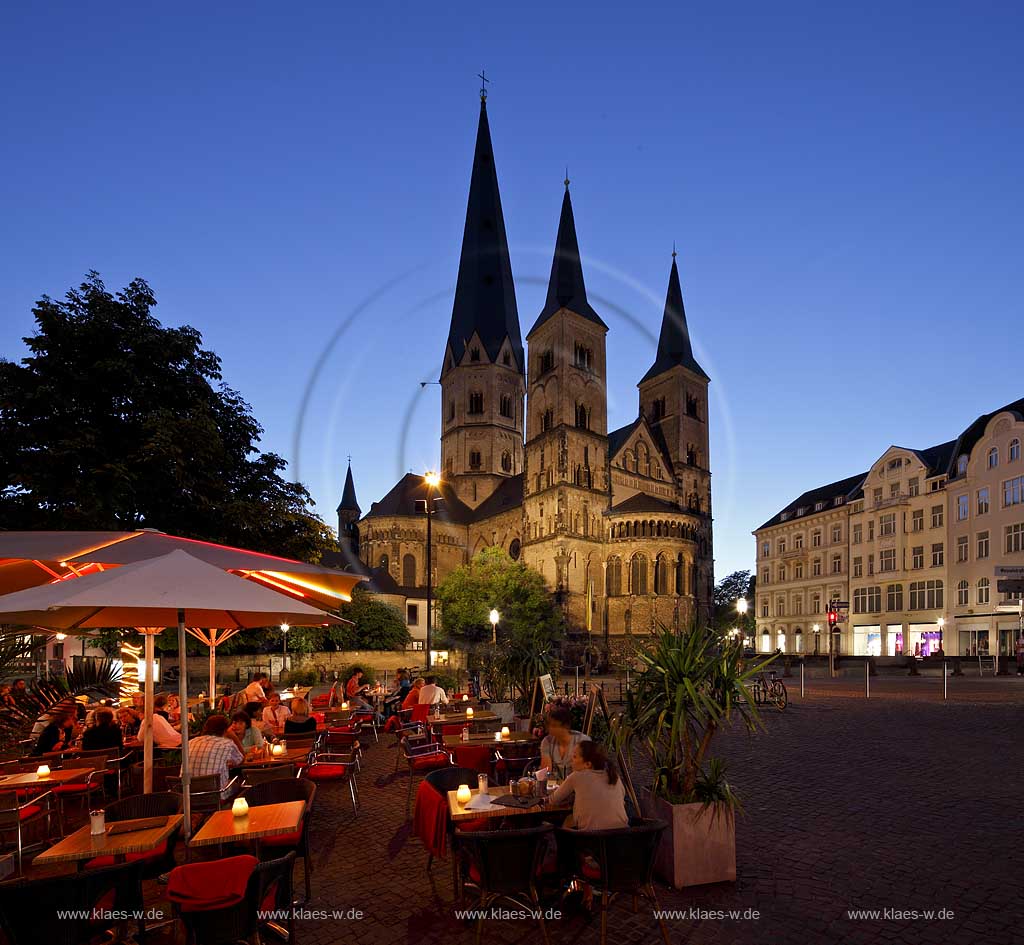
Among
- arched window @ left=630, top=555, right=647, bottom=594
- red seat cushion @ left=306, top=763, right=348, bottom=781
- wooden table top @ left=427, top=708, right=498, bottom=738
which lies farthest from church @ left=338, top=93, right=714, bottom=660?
red seat cushion @ left=306, top=763, right=348, bottom=781

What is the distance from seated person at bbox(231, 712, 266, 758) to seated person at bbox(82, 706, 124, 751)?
6.51 feet

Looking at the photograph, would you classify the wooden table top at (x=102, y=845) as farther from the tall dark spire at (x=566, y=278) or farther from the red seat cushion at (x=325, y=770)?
the tall dark spire at (x=566, y=278)

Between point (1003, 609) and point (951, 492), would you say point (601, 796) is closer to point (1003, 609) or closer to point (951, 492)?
point (1003, 609)

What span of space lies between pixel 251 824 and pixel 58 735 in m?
6.95

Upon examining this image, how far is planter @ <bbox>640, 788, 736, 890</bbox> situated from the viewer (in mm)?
6184

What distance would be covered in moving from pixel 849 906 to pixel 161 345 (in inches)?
745

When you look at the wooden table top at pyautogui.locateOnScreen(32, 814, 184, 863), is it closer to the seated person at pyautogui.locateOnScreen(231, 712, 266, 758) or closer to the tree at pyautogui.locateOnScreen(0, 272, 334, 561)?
the seated person at pyautogui.locateOnScreen(231, 712, 266, 758)

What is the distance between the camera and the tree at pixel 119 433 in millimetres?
16328

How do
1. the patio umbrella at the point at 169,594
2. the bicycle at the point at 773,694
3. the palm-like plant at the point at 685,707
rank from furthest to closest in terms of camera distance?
the bicycle at the point at 773,694, the palm-like plant at the point at 685,707, the patio umbrella at the point at 169,594

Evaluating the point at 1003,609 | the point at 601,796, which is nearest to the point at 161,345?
the point at 601,796

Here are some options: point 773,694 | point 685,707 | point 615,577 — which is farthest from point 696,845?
point 615,577

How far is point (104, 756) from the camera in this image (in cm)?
939

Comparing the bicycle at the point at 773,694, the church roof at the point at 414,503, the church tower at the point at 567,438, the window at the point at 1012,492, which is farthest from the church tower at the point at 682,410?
the bicycle at the point at 773,694

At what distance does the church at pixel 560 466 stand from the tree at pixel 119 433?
31.3 metres
